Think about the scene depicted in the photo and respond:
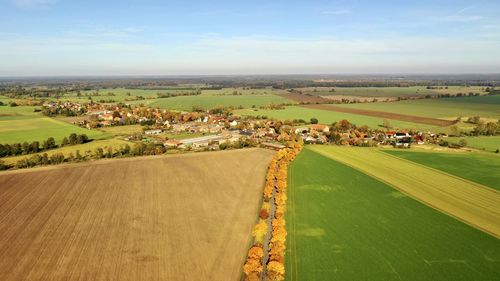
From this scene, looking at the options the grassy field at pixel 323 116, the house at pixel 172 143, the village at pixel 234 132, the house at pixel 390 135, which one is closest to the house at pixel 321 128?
the village at pixel 234 132

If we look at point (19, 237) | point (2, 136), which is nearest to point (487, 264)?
point (19, 237)

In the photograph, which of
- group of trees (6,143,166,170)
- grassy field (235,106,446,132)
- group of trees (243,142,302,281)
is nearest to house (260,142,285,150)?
group of trees (243,142,302,281)

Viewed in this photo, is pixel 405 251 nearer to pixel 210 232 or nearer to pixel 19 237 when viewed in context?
pixel 210 232

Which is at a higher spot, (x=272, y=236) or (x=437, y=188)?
(x=437, y=188)

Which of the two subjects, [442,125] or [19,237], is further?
[442,125]

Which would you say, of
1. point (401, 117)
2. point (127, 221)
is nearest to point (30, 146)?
point (127, 221)

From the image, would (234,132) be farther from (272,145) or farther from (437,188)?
(437,188)

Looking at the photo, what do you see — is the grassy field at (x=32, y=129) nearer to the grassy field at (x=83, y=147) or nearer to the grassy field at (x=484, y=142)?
the grassy field at (x=83, y=147)
